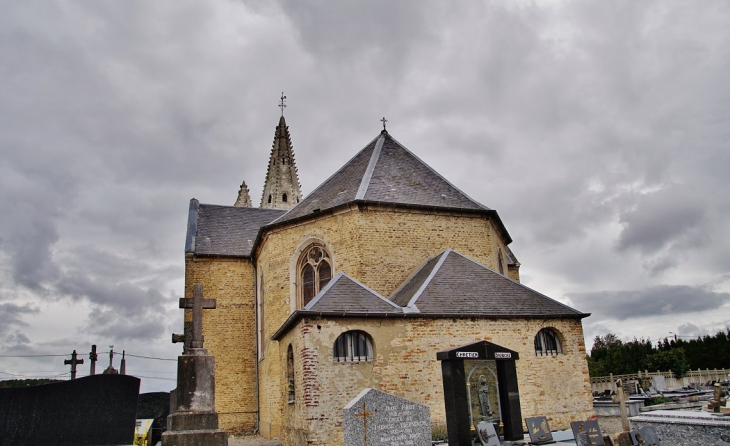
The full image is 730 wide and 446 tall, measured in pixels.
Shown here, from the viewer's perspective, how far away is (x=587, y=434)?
9789mm

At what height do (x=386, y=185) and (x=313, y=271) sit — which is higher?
(x=386, y=185)

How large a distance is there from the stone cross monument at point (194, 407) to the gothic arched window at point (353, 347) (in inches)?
133

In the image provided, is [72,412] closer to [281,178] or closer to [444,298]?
[444,298]

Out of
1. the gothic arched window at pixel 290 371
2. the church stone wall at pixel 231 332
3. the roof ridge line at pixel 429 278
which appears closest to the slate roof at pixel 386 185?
the roof ridge line at pixel 429 278

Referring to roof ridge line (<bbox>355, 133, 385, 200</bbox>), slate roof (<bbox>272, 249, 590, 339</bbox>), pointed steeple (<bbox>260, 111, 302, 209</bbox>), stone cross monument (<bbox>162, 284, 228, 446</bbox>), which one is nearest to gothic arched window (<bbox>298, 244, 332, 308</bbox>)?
roof ridge line (<bbox>355, 133, 385, 200</bbox>)

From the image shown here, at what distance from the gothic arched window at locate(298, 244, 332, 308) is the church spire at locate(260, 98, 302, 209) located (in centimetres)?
2093

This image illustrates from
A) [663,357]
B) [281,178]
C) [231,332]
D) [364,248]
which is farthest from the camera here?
[281,178]

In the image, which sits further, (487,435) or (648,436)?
(487,435)

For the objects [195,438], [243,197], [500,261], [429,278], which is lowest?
[195,438]

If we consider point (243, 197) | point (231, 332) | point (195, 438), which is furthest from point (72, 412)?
point (243, 197)

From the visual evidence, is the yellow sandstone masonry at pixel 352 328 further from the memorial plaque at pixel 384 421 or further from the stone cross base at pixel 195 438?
the memorial plaque at pixel 384 421

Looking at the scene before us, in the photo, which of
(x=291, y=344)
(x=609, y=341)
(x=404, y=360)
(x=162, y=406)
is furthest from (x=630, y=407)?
(x=609, y=341)

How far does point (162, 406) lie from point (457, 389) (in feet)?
51.8

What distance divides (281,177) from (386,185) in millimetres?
24077
